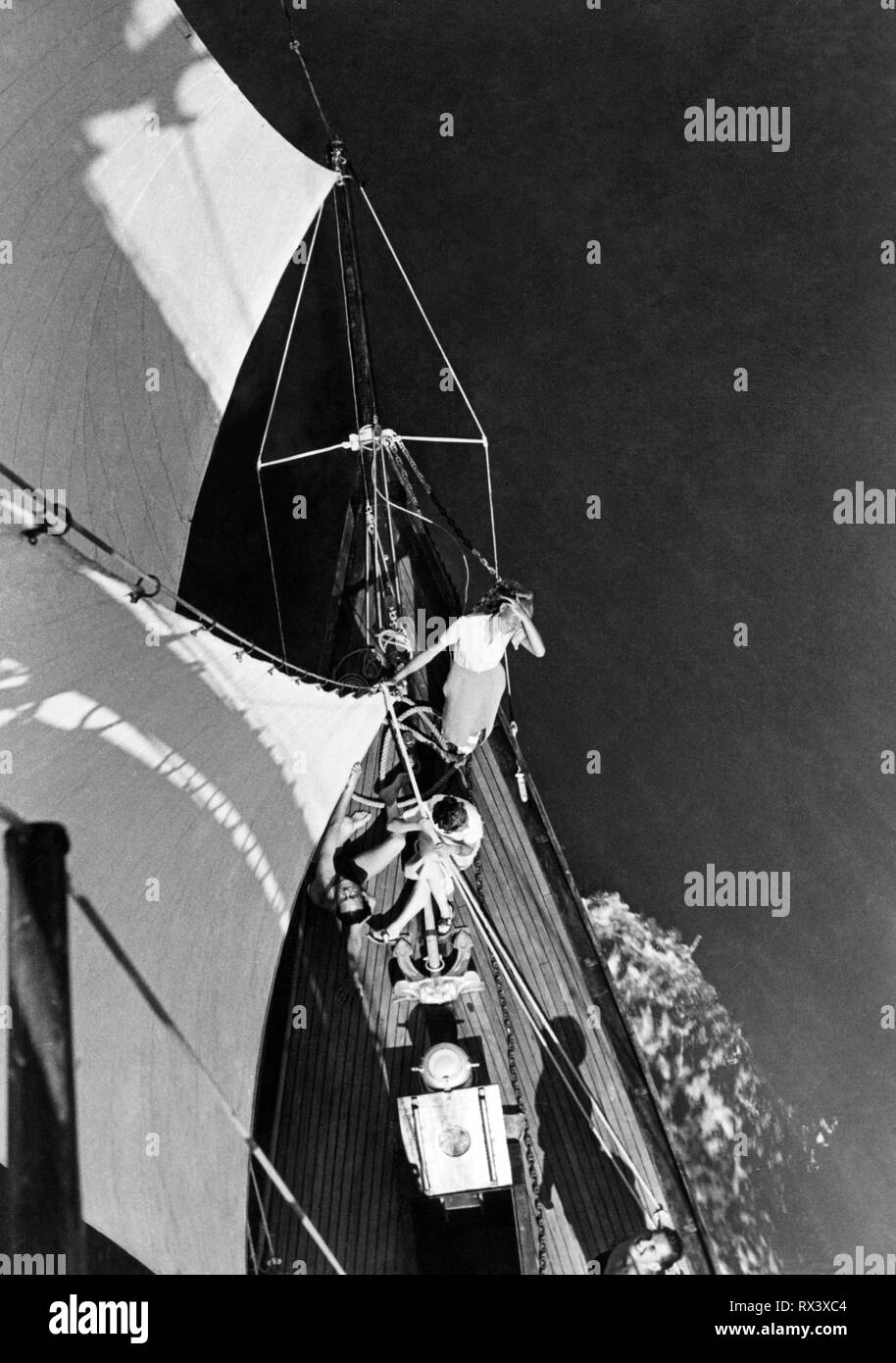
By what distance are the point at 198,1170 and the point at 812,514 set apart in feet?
25.4

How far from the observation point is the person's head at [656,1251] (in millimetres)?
4590

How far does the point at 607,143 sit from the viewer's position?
33.8 ft

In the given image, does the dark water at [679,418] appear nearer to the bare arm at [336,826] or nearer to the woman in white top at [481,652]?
the woman in white top at [481,652]

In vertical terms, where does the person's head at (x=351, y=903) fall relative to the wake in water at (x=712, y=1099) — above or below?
above

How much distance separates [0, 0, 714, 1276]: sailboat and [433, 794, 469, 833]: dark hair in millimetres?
606

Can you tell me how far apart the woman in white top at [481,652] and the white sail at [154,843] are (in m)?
0.85

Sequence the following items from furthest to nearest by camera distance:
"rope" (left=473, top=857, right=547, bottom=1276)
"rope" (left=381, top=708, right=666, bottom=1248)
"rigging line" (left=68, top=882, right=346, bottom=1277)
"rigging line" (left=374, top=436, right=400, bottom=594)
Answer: "rigging line" (left=374, top=436, right=400, bottom=594), "rope" (left=381, top=708, right=666, bottom=1248), "rope" (left=473, top=857, right=547, bottom=1276), "rigging line" (left=68, top=882, right=346, bottom=1277)


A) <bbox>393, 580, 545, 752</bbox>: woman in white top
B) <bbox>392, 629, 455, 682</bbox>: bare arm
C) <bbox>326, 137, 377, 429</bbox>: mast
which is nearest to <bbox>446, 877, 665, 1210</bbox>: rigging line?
<bbox>393, 580, 545, 752</bbox>: woman in white top

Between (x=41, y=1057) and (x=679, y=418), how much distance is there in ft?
26.7

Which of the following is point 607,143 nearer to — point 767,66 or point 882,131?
point 767,66

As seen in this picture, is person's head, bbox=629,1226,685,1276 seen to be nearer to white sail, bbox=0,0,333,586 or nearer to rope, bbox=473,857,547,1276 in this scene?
rope, bbox=473,857,547,1276

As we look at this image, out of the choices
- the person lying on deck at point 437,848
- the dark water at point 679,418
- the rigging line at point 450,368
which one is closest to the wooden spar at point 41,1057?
the person lying on deck at point 437,848

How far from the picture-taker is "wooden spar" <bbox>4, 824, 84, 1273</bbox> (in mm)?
3473

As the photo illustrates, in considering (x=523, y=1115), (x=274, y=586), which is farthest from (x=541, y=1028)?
(x=274, y=586)
